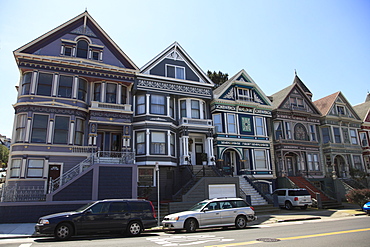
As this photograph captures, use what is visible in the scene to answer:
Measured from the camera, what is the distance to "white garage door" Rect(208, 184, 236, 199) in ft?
70.4

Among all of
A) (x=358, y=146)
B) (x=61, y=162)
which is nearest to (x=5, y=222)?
(x=61, y=162)

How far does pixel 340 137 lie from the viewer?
118 feet

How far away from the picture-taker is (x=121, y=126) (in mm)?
23578

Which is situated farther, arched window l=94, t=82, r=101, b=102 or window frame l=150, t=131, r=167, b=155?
window frame l=150, t=131, r=167, b=155

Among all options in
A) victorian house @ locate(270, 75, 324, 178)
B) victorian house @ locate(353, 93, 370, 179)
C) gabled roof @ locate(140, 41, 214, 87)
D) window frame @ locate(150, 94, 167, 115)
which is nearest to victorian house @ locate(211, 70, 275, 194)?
victorian house @ locate(270, 75, 324, 178)

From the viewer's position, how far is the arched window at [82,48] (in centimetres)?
2343

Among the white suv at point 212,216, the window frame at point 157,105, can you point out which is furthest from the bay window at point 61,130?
the white suv at point 212,216

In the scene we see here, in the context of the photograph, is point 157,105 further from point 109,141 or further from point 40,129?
point 40,129

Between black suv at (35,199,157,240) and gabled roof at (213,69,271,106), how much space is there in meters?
17.8

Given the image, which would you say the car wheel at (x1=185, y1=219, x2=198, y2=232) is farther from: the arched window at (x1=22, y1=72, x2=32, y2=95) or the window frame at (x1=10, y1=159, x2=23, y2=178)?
the arched window at (x1=22, y1=72, x2=32, y2=95)

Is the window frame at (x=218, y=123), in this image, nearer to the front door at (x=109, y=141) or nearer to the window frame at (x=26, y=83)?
the front door at (x=109, y=141)

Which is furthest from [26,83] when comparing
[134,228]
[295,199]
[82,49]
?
[295,199]

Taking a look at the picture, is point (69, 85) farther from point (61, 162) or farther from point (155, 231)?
point (155, 231)

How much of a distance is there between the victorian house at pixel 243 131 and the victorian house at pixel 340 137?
30.0ft
